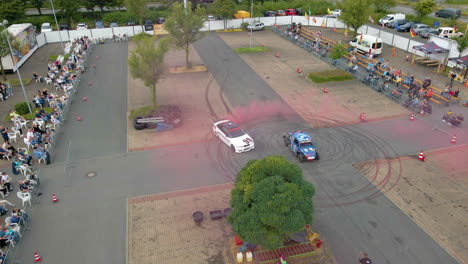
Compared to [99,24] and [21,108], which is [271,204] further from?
[99,24]

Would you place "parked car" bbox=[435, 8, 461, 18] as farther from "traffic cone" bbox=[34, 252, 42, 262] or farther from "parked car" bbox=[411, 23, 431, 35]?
"traffic cone" bbox=[34, 252, 42, 262]

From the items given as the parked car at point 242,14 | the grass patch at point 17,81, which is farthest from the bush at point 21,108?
the parked car at point 242,14

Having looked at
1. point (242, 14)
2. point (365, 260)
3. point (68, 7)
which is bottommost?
point (365, 260)

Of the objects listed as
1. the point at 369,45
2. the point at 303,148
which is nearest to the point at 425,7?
the point at 369,45

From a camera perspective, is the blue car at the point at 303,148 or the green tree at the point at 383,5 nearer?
the blue car at the point at 303,148

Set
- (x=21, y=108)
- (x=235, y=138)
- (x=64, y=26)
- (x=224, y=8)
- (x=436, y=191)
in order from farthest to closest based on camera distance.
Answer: (x=64, y=26), (x=224, y=8), (x=21, y=108), (x=235, y=138), (x=436, y=191)

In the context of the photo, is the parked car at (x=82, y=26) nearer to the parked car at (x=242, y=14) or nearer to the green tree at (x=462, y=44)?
the parked car at (x=242, y=14)
